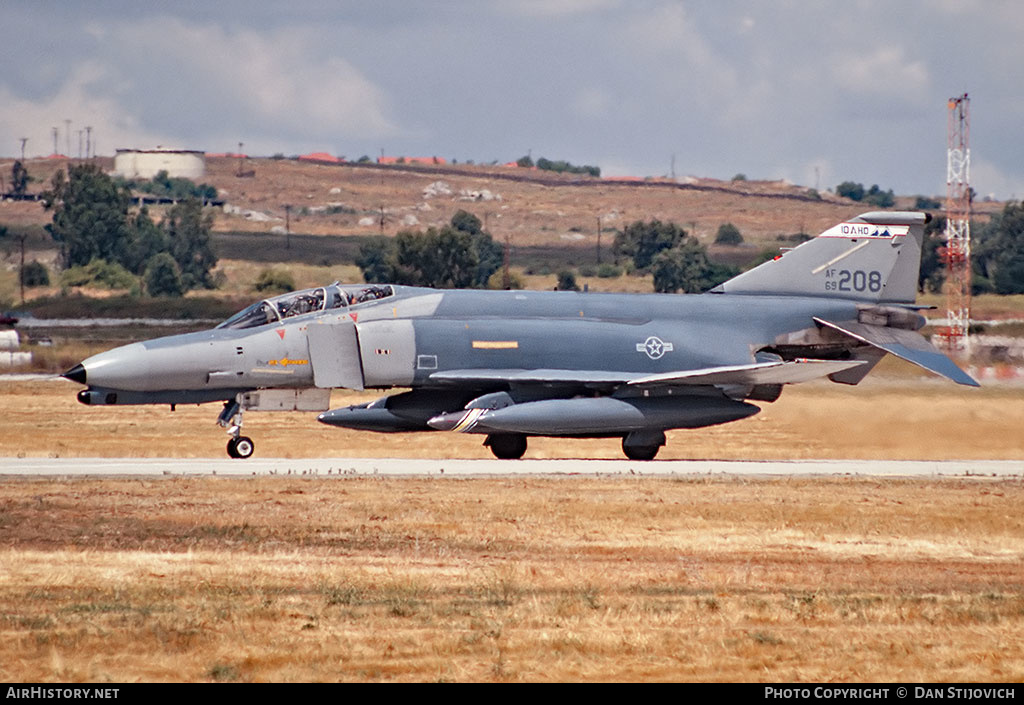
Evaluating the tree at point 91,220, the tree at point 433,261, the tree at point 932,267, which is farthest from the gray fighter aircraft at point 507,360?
the tree at point 91,220

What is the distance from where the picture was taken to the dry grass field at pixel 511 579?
9.07 meters

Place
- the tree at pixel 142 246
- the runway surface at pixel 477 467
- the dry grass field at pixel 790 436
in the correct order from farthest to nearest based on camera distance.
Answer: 1. the tree at pixel 142 246
2. the dry grass field at pixel 790 436
3. the runway surface at pixel 477 467

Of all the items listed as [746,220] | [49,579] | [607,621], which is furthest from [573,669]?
[746,220]

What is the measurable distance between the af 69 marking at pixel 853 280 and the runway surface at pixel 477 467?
3325mm

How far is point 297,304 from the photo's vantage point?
21.5m

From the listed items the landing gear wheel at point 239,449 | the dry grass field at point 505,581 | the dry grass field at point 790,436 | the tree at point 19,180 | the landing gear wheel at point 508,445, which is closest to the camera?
the dry grass field at point 505,581

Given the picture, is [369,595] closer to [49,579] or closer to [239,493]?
[49,579]

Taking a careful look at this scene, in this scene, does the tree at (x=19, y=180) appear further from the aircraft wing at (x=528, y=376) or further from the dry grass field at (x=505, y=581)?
the dry grass field at (x=505, y=581)

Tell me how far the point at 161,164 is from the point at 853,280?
564 ft

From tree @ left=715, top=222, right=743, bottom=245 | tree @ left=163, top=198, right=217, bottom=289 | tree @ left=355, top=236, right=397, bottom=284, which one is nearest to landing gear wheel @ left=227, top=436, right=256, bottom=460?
tree @ left=355, top=236, right=397, bottom=284

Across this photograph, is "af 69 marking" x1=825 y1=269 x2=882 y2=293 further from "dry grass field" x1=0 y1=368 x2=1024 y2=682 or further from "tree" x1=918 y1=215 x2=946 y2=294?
"tree" x1=918 y1=215 x2=946 y2=294

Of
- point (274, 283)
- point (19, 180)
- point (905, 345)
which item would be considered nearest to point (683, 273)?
point (274, 283)

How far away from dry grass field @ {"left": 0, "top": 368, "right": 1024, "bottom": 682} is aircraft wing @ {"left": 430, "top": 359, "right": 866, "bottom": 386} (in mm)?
2428

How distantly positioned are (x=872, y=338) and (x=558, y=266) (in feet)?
312
